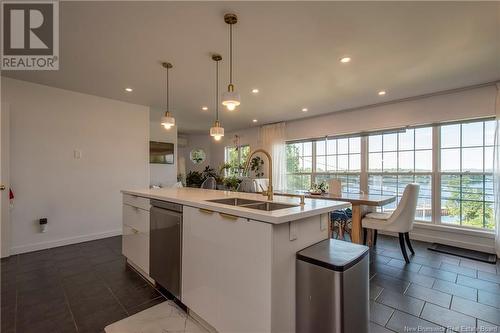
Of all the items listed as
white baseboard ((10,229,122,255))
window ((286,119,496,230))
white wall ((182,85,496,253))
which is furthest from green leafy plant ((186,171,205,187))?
window ((286,119,496,230))

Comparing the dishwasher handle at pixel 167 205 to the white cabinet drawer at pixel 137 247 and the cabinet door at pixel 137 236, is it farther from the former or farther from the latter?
the white cabinet drawer at pixel 137 247

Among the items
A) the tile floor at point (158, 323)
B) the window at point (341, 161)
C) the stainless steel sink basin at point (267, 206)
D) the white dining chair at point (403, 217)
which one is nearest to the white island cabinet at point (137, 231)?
the tile floor at point (158, 323)

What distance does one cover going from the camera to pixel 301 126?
542cm

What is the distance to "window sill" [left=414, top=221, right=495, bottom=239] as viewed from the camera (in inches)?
126

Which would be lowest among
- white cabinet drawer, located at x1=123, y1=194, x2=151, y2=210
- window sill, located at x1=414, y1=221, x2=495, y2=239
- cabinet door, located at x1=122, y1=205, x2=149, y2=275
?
window sill, located at x1=414, y1=221, x2=495, y2=239

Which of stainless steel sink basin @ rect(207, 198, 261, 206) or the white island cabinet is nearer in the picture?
stainless steel sink basin @ rect(207, 198, 261, 206)

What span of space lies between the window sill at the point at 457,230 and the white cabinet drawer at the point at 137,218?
166 inches

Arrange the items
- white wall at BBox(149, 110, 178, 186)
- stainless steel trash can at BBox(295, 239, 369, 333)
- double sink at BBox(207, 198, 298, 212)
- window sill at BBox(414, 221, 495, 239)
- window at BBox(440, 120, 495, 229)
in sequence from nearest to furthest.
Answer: stainless steel trash can at BBox(295, 239, 369, 333)
double sink at BBox(207, 198, 298, 212)
window sill at BBox(414, 221, 495, 239)
window at BBox(440, 120, 495, 229)
white wall at BBox(149, 110, 178, 186)

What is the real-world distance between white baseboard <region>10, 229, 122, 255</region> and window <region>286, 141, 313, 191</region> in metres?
3.96

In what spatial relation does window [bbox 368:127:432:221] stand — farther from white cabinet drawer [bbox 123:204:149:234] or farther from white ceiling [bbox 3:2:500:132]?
white cabinet drawer [bbox 123:204:149:234]

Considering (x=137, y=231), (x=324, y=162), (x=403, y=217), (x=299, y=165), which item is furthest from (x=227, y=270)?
(x=299, y=165)

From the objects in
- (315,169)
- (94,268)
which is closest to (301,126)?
(315,169)

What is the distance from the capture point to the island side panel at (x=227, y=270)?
3.92ft

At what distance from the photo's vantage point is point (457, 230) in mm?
3424
